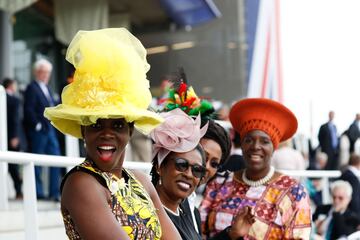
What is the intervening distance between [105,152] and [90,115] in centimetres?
14

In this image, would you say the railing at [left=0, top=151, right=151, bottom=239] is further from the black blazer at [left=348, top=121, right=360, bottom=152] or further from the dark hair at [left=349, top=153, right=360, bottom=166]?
the black blazer at [left=348, top=121, right=360, bottom=152]

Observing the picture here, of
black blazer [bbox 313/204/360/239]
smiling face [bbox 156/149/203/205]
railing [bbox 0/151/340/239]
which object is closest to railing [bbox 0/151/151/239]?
railing [bbox 0/151/340/239]

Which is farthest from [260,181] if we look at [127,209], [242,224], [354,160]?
[354,160]

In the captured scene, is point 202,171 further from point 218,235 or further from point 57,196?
point 57,196

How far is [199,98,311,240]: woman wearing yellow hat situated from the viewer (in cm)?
472

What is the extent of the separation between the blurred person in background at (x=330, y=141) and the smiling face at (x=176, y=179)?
10.3 meters

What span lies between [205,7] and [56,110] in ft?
44.8

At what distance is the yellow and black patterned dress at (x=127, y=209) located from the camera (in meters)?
2.79

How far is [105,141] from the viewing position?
2850 millimetres

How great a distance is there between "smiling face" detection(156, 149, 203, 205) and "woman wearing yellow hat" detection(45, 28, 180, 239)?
2.44 ft

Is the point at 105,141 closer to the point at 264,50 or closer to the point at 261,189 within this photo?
the point at 261,189

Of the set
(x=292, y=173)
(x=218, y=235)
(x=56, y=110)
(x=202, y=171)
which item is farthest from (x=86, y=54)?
(x=292, y=173)

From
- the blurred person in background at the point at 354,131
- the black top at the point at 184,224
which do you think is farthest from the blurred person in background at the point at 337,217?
the blurred person in background at the point at 354,131

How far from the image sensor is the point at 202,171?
381 centimetres
